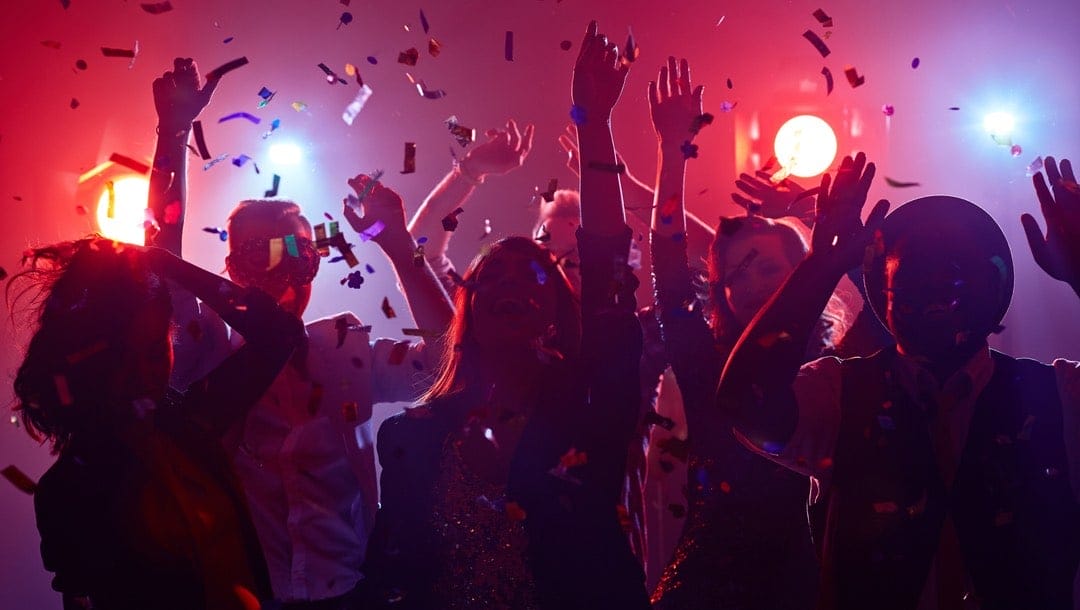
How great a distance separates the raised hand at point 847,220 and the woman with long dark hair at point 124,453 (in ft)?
4.56

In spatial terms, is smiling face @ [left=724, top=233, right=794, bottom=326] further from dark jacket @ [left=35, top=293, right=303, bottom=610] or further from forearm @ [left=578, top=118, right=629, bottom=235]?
dark jacket @ [left=35, top=293, right=303, bottom=610]

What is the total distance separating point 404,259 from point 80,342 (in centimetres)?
99

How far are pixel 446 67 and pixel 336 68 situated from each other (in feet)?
2.43

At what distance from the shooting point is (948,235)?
5.49 ft

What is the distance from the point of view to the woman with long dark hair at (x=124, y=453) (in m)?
1.81

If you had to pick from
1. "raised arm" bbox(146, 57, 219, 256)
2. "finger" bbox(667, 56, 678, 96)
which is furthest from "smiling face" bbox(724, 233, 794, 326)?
"raised arm" bbox(146, 57, 219, 256)

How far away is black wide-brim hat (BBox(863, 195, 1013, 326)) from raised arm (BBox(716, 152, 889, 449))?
0.05m

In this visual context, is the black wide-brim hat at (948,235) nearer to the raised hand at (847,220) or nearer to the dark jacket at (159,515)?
the raised hand at (847,220)

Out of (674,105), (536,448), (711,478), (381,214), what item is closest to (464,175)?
(381,214)

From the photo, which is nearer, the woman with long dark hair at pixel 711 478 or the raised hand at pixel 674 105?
the woman with long dark hair at pixel 711 478

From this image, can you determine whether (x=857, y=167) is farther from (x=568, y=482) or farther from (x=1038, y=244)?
(x=568, y=482)

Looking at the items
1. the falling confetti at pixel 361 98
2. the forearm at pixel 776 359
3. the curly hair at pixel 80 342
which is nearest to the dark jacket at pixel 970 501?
the forearm at pixel 776 359

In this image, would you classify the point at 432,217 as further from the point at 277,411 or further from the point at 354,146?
the point at 354,146

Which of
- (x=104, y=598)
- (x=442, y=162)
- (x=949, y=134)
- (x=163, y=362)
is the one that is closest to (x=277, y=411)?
(x=163, y=362)
